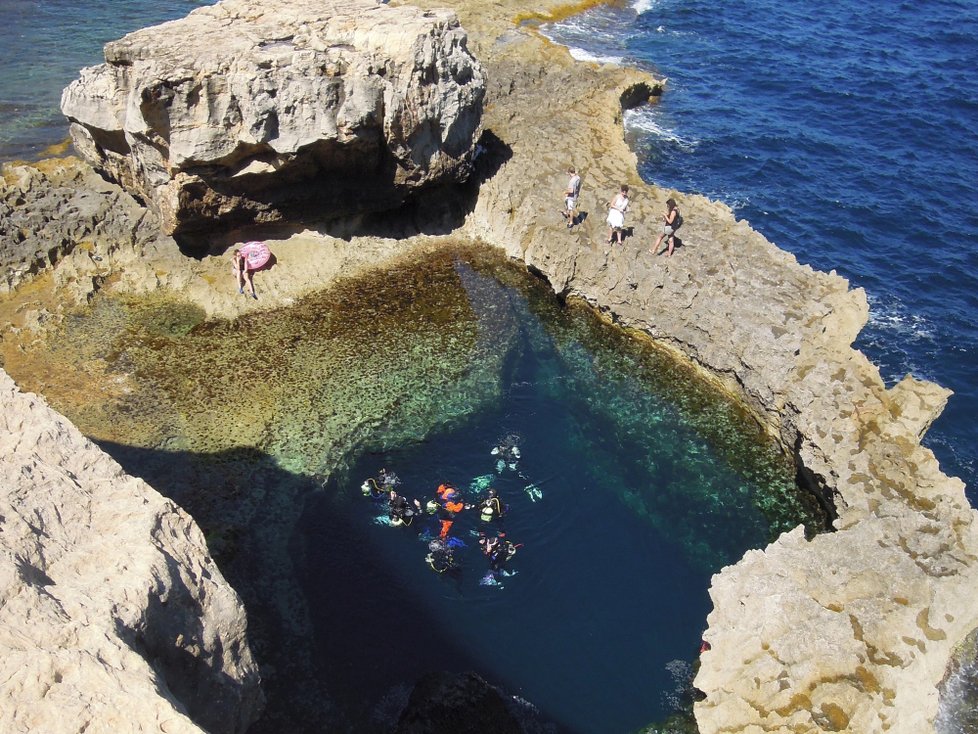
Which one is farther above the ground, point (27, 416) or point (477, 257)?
point (27, 416)

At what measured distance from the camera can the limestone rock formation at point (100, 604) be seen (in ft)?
33.2

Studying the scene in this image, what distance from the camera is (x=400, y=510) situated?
931 inches

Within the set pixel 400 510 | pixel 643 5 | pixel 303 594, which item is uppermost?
pixel 643 5

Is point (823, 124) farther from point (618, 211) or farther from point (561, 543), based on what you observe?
point (561, 543)

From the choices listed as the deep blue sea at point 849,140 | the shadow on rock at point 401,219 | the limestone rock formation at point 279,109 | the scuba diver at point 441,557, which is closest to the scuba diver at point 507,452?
the scuba diver at point 441,557

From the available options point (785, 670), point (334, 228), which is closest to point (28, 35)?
point (334, 228)

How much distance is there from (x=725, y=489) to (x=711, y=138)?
27.7m

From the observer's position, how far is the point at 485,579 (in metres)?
22.6

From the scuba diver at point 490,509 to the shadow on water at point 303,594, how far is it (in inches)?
115

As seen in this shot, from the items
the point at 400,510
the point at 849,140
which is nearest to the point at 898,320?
the point at 849,140

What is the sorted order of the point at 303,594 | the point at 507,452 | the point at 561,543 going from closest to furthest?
the point at 303,594, the point at 561,543, the point at 507,452

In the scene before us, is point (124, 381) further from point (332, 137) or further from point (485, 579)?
point (485, 579)

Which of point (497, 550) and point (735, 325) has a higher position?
point (735, 325)

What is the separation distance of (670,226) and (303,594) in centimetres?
1880
